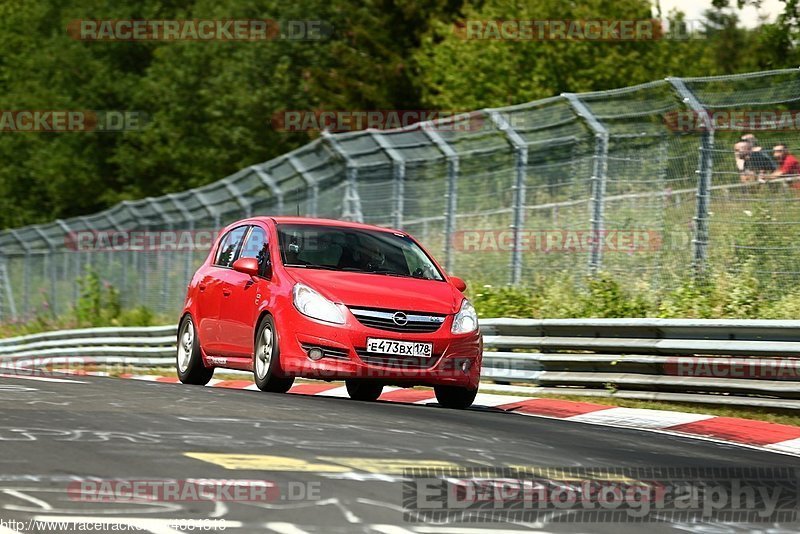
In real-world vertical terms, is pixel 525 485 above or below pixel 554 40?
below

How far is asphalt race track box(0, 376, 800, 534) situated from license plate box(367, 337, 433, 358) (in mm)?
435

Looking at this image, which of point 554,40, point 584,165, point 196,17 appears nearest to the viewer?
point 584,165

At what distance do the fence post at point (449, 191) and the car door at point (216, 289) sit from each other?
5.01 meters

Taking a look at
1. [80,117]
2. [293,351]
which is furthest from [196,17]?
[293,351]

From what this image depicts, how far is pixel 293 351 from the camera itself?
1199 cm

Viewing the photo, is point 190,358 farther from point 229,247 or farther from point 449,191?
point 449,191

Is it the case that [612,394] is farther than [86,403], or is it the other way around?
[612,394]

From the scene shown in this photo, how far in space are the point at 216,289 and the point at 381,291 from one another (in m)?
2.33

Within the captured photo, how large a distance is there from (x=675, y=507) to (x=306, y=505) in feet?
5.71

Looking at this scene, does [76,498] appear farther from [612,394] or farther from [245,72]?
[245,72]

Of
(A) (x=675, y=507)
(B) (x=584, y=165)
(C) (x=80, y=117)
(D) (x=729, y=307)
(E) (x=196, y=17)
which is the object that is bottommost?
(A) (x=675, y=507)

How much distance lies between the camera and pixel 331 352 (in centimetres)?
1189

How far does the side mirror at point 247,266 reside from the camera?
12.8 m

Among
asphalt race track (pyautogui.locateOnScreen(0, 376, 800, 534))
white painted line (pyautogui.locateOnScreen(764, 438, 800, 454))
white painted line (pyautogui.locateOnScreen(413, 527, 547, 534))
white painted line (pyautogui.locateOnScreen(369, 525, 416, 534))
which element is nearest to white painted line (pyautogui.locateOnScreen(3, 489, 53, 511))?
asphalt race track (pyautogui.locateOnScreen(0, 376, 800, 534))
